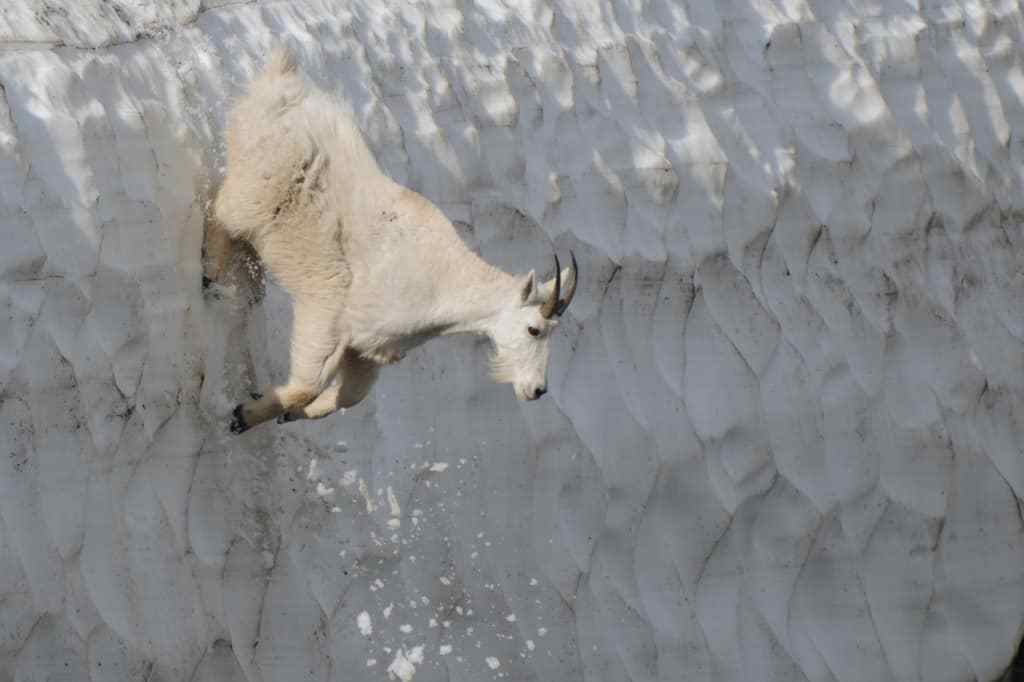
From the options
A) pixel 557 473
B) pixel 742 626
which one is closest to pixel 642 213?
pixel 557 473

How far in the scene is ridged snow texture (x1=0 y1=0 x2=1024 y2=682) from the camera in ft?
13.5

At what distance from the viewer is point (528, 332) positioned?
4086 mm

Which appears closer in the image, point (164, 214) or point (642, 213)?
point (164, 214)

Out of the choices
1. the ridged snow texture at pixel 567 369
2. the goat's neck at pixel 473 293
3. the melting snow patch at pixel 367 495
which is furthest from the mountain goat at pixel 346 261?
the melting snow patch at pixel 367 495

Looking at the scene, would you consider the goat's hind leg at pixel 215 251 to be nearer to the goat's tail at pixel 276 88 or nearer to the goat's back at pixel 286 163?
the goat's back at pixel 286 163

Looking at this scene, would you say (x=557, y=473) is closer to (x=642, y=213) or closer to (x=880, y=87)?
(x=642, y=213)

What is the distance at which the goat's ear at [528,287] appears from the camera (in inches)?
159

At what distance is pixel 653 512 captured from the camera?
16.2 feet

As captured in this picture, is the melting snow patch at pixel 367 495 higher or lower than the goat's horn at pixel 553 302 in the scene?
lower

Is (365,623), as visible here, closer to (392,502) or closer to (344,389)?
(392,502)

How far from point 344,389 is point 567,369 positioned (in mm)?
857

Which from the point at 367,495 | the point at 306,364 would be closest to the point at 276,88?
the point at 306,364

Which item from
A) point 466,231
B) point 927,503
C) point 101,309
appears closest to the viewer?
point 101,309

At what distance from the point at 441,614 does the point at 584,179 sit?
156cm
